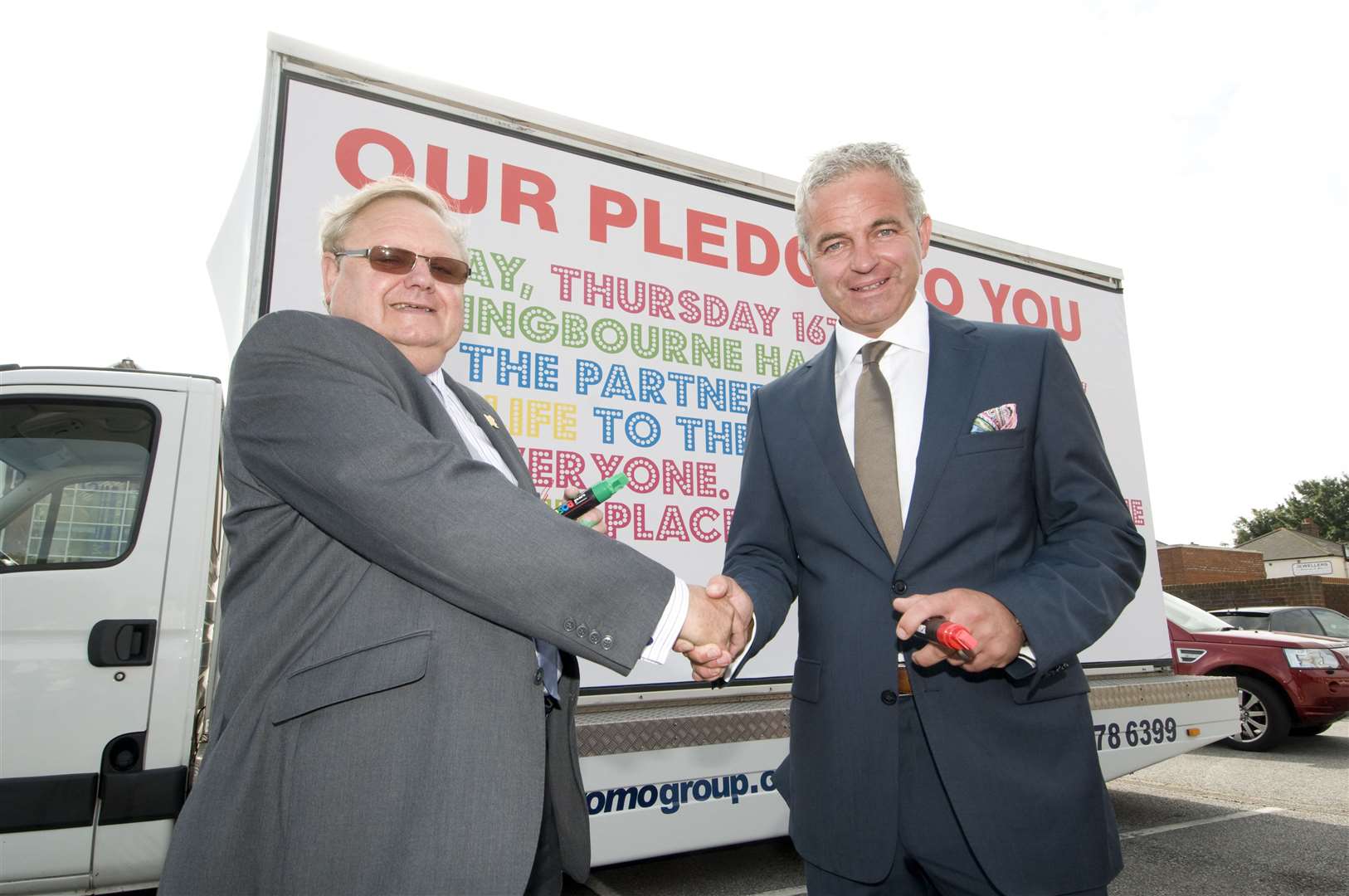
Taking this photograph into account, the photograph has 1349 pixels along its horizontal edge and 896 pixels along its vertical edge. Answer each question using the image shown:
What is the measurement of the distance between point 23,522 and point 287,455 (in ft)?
7.70

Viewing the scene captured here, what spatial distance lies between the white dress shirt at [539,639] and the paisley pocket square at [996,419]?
65 cm

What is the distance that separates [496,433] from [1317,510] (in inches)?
2693

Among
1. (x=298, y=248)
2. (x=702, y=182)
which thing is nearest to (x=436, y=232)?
(x=298, y=248)

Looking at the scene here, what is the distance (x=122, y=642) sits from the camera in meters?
2.70

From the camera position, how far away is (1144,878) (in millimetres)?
3932

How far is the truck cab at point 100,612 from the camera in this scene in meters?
2.54

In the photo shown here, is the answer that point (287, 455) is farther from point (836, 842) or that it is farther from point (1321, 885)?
point (1321, 885)

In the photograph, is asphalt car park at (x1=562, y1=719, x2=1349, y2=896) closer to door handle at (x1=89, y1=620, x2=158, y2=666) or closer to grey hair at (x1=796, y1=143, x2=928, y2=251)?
door handle at (x1=89, y1=620, x2=158, y2=666)

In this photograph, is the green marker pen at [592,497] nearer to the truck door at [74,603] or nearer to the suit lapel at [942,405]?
the suit lapel at [942,405]

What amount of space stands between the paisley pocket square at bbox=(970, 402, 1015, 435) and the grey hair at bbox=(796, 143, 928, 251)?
53 cm

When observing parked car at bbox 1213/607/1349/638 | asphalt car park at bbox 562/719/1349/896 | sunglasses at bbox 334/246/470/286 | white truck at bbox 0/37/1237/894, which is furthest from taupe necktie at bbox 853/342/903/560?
parked car at bbox 1213/607/1349/638

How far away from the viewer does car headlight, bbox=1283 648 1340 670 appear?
25.2ft

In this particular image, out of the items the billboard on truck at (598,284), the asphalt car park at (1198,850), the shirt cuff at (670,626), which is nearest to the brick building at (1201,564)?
the asphalt car park at (1198,850)

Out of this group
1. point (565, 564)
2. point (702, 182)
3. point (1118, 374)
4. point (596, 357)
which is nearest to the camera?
point (565, 564)
